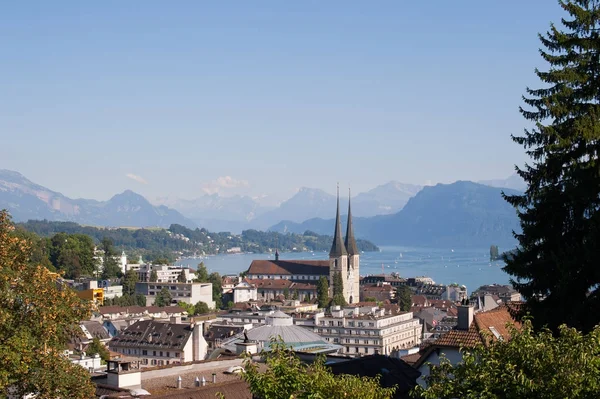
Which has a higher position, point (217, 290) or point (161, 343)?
point (217, 290)

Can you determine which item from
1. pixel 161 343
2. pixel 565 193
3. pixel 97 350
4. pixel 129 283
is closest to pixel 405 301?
pixel 129 283

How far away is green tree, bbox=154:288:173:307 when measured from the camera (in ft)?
267

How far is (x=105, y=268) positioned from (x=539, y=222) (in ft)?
258

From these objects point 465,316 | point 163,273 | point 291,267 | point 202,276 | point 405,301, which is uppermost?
point 465,316

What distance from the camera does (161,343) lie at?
46938mm

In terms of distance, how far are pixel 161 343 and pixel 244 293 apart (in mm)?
48762

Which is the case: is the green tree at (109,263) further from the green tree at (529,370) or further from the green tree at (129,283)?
the green tree at (529,370)

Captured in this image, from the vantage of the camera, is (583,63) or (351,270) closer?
(583,63)

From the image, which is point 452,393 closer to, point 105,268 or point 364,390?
point 364,390

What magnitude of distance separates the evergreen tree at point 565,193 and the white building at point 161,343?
95.6ft

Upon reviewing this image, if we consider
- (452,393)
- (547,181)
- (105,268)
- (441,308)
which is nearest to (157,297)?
(105,268)

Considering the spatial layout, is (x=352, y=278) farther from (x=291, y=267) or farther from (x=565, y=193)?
(x=565, y=193)

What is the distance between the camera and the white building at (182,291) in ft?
279

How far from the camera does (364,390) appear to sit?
8.93 meters
